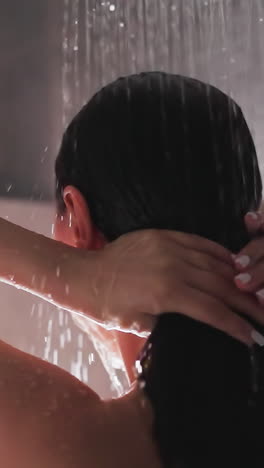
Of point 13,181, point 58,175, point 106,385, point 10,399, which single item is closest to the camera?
point 10,399

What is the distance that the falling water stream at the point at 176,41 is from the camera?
1.55m

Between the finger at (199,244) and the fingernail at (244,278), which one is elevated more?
the finger at (199,244)

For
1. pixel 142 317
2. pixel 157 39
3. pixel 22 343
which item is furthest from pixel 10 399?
pixel 22 343

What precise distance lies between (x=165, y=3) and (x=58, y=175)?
100 cm

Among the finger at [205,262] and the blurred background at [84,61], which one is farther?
the blurred background at [84,61]

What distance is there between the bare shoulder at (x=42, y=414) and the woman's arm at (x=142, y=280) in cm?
7

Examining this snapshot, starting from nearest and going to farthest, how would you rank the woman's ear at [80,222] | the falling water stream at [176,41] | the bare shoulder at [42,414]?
the bare shoulder at [42,414] < the woman's ear at [80,222] < the falling water stream at [176,41]

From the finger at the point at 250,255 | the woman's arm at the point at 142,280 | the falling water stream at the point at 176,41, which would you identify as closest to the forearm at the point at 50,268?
the woman's arm at the point at 142,280

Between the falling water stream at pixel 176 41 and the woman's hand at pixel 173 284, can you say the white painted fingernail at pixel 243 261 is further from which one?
the falling water stream at pixel 176 41

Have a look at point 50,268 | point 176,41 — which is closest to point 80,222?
point 50,268

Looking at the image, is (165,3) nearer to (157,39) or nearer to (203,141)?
(157,39)

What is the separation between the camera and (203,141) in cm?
63

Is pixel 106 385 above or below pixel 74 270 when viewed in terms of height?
below

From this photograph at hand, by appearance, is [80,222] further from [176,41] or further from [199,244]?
[176,41]
